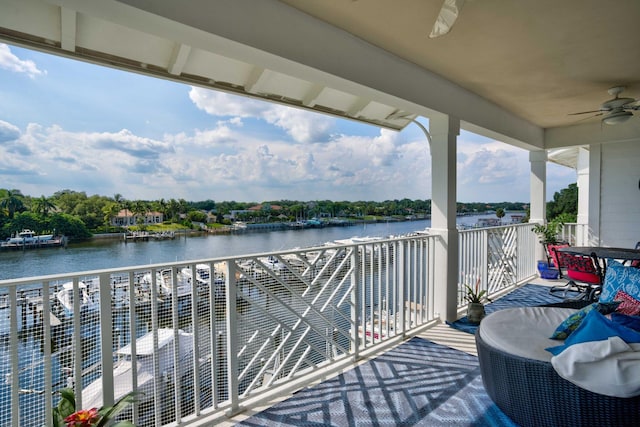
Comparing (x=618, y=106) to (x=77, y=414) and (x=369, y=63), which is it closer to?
(x=369, y=63)

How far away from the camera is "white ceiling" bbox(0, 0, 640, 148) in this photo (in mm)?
2053

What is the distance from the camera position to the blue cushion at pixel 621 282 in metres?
2.37

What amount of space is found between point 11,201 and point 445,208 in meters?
4.46

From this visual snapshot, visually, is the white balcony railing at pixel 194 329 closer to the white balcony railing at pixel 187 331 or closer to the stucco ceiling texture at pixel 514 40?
the white balcony railing at pixel 187 331

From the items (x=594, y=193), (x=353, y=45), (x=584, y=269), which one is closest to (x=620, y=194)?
(x=594, y=193)

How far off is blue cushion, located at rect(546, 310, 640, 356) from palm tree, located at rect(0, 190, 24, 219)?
4144 mm

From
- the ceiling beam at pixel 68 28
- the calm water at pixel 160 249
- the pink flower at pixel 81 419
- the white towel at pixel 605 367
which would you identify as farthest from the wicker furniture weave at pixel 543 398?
the ceiling beam at pixel 68 28

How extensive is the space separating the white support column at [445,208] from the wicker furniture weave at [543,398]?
1.78 metres

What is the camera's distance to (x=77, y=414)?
146cm

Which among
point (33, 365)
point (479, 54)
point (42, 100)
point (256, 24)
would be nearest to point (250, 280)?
point (33, 365)

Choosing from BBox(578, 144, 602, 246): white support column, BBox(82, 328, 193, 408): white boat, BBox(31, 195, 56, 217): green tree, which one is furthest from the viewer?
BBox(578, 144, 602, 246): white support column

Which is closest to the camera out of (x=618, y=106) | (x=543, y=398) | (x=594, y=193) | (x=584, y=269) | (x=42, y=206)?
(x=543, y=398)

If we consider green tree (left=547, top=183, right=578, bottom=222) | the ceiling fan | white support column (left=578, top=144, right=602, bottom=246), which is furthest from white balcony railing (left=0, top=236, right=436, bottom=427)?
green tree (left=547, top=183, right=578, bottom=222)

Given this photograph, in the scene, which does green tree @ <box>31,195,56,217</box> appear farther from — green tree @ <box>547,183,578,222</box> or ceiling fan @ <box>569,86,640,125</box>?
green tree @ <box>547,183,578,222</box>
